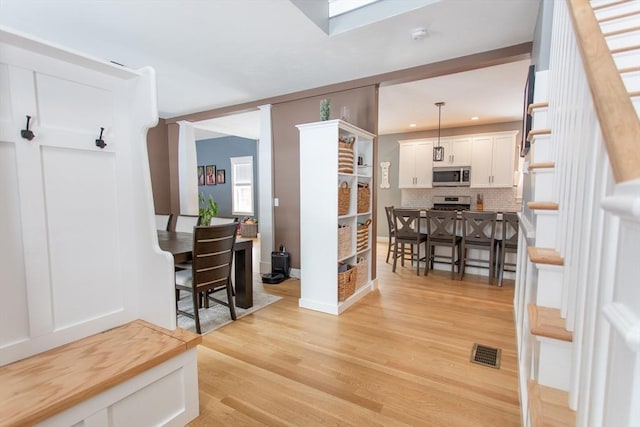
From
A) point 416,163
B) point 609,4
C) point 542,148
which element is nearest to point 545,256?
point 542,148

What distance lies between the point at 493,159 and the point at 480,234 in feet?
8.36

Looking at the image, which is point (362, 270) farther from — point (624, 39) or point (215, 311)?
point (624, 39)

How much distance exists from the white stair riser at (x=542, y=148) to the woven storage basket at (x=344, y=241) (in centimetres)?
186

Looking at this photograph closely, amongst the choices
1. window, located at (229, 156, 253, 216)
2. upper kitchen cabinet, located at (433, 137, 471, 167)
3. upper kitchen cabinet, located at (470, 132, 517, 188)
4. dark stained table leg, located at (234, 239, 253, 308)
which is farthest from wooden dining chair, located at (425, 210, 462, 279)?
window, located at (229, 156, 253, 216)

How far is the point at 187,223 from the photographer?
3902 mm

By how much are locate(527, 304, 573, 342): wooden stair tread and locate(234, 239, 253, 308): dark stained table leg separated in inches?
95.8

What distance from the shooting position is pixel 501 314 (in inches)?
123

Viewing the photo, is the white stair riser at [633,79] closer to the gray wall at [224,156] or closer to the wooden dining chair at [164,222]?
the wooden dining chair at [164,222]

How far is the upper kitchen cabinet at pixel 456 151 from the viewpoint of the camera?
6223mm

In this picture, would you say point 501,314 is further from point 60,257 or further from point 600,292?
point 60,257

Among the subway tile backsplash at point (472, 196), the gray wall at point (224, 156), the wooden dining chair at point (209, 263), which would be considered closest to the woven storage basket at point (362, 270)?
the wooden dining chair at point (209, 263)

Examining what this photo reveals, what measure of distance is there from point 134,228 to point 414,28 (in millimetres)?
2566

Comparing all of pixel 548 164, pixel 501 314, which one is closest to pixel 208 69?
pixel 548 164

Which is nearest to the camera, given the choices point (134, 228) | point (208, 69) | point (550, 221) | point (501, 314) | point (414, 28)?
point (550, 221)
